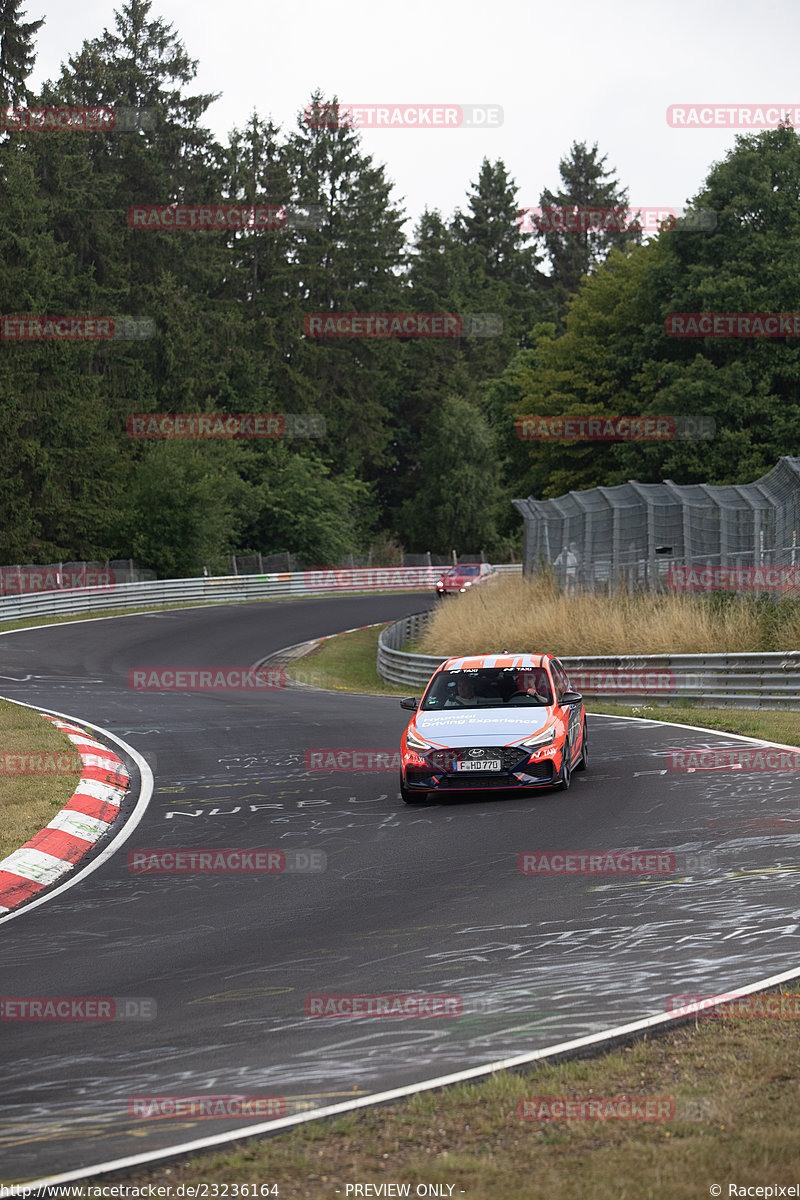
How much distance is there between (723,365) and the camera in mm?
43969

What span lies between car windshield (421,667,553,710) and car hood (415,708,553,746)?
0.76 feet

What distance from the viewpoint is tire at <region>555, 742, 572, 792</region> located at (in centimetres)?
1316

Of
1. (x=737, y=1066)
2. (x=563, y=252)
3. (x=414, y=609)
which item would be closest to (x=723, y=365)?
(x=414, y=609)
